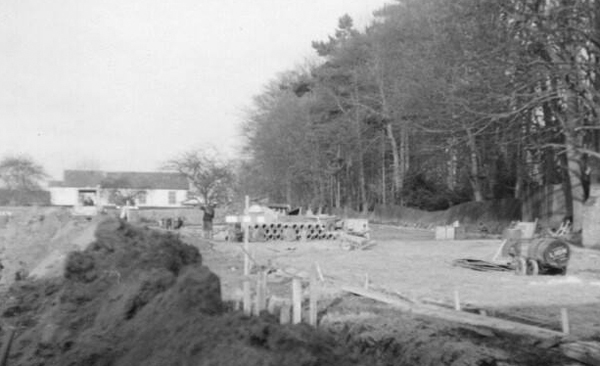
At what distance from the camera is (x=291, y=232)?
113ft

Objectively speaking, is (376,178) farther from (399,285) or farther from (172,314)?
(172,314)

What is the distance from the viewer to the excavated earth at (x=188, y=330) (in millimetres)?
6023

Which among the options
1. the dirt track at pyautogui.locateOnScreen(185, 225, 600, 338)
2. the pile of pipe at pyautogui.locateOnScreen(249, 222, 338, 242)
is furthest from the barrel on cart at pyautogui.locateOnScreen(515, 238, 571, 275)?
the pile of pipe at pyautogui.locateOnScreen(249, 222, 338, 242)

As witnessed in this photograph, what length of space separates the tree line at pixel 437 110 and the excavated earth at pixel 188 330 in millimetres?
17479

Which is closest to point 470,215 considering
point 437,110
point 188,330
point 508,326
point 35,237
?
point 437,110

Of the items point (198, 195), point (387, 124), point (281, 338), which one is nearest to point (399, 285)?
point (281, 338)

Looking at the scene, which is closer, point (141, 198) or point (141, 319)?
point (141, 319)

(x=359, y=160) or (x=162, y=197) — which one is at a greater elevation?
(x=359, y=160)

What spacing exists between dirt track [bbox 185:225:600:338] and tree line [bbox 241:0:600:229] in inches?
244

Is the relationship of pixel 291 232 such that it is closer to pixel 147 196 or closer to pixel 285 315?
pixel 285 315

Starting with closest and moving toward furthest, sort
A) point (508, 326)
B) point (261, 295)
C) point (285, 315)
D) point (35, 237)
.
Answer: point (508, 326) < point (285, 315) < point (261, 295) < point (35, 237)

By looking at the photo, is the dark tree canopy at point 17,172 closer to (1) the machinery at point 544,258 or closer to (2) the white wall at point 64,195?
(2) the white wall at point 64,195

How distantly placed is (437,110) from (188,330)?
27.2 m

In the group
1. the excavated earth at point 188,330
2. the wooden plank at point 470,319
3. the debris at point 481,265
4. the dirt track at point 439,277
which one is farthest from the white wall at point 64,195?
the wooden plank at point 470,319
